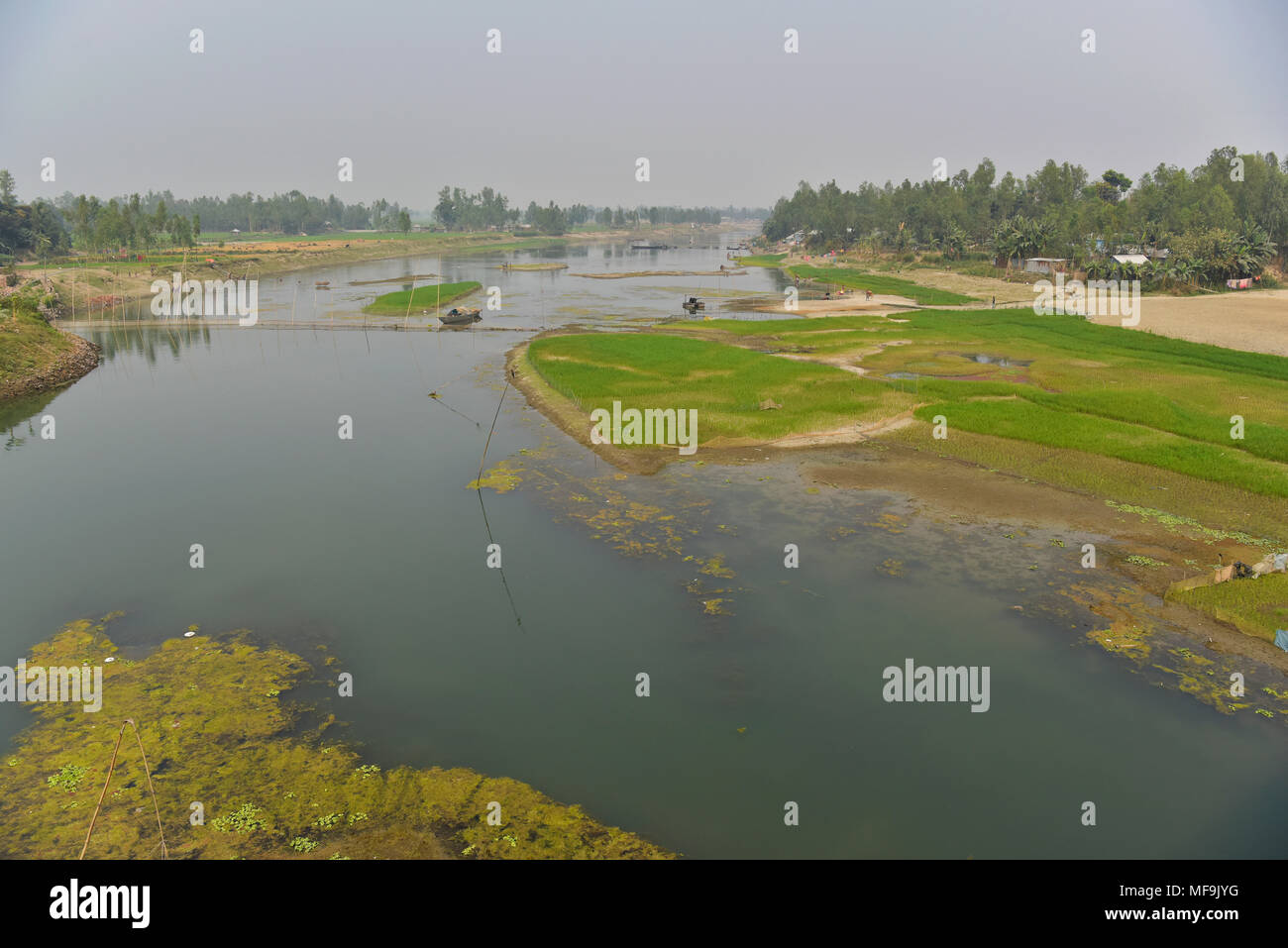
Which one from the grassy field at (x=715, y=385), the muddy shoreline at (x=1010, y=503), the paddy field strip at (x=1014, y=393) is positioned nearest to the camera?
the muddy shoreline at (x=1010, y=503)

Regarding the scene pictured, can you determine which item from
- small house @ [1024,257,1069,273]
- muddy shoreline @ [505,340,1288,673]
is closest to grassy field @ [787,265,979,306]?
small house @ [1024,257,1069,273]

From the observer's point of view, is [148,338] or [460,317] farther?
[460,317]

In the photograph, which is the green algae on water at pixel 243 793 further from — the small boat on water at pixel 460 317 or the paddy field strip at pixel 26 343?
the small boat on water at pixel 460 317

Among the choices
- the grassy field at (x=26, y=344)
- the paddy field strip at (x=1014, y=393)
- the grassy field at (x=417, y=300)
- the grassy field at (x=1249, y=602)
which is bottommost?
the grassy field at (x=1249, y=602)

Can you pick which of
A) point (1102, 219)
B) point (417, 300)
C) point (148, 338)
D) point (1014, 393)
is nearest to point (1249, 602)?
point (1014, 393)

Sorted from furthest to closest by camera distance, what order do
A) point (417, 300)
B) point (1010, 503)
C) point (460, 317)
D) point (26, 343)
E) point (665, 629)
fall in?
point (417, 300) → point (460, 317) → point (26, 343) → point (1010, 503) → point (665, 629)

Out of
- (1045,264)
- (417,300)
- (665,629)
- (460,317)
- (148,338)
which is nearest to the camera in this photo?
(665,629)

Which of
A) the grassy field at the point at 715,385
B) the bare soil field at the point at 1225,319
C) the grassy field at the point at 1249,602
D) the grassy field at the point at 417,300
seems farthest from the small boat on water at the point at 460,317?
the grassy field at the point at 1249,602

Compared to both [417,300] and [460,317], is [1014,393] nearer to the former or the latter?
[460,317]
